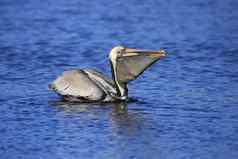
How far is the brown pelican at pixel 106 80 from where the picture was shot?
11312mm

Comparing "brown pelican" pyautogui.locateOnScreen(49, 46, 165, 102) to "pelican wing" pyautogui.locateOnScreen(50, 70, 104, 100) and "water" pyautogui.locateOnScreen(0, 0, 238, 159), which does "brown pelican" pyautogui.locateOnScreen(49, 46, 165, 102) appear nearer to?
"pelican wing" pyautogui.locateOnScreen(50, 70, 104, 100)

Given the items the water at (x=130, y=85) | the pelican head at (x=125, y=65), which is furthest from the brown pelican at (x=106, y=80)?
the water at (x=130, y=85)

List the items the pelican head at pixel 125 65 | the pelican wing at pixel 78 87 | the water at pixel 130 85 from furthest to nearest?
the pelican head at pixel 125 65 < the pelican wing at pixel 78 87 < the water at pixel 130 85

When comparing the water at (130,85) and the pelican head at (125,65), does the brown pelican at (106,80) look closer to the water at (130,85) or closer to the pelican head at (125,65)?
the pelican head at (125,65)

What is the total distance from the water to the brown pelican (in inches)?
5.3

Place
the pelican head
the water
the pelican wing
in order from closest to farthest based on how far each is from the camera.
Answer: the water → the pelican wing → the pelican head

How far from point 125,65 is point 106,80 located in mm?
322

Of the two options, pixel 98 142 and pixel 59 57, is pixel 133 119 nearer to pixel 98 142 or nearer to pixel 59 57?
pixel 98 142

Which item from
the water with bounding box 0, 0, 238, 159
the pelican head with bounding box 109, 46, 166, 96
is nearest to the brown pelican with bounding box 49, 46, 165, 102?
the pelican head with bounding box 109, 46, 166, 96

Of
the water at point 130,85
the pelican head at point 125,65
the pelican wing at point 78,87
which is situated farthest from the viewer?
the pelican head at point 125,65

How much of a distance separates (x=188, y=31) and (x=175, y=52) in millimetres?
1689

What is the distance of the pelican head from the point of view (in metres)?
11.5

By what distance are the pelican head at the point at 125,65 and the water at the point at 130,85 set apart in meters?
0.29

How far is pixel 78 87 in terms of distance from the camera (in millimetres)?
11305
